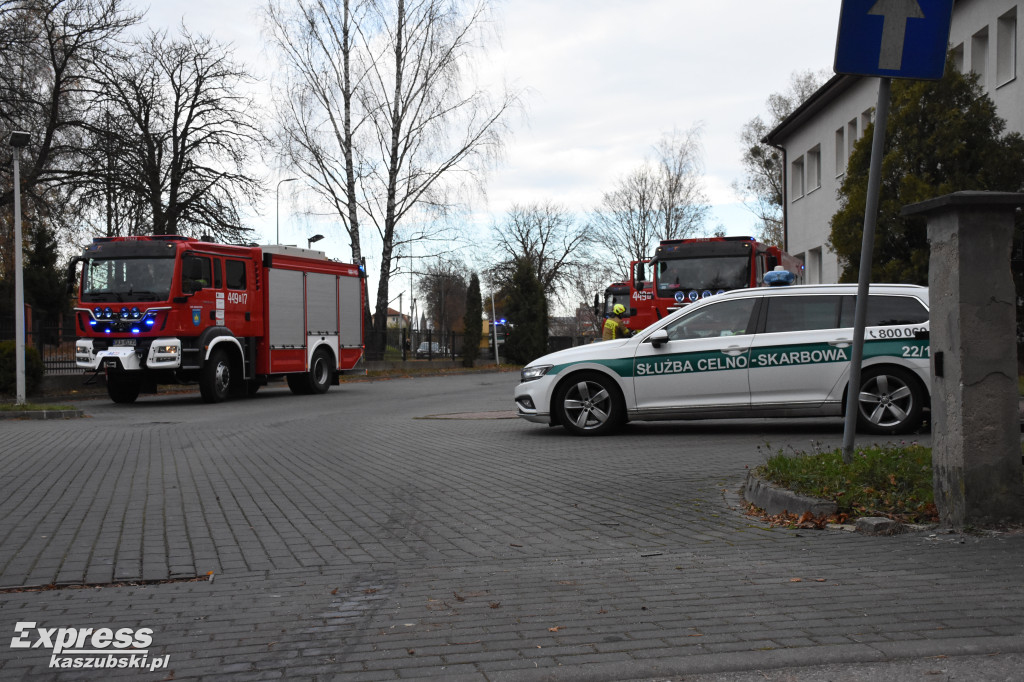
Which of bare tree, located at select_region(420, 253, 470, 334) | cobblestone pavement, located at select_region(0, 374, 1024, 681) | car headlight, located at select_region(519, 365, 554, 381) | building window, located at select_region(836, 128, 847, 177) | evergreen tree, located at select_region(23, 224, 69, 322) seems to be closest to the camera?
cobblestone pavement, located at select_region(0, 374, 1024, 681)

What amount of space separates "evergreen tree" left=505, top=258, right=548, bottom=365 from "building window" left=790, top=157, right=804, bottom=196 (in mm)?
12305

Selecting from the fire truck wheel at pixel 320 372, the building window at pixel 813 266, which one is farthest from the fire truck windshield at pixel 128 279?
the building window at pixel 813 266

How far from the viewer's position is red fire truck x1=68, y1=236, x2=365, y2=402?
19.9 meters

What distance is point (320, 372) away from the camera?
24844 mm

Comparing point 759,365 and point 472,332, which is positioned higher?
point 472,332

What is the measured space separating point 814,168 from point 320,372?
21.0m

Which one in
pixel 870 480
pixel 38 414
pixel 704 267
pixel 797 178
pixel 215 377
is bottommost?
pixel 38 414

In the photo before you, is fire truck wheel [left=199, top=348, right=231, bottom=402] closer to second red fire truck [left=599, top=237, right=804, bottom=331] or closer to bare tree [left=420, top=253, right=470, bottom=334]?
second red fire truck [left=599, top=237, right=804, bottom=331]

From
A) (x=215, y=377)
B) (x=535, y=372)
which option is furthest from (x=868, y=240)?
(x=215, y=377)

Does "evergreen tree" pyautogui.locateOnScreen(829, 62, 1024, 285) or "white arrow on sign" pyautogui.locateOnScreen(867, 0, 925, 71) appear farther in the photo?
"evergreen tree" pyautogui.locateOnScreen(829, 62, 1024, 285)

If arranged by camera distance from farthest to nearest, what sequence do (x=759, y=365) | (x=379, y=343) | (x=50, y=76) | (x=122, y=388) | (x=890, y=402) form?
(x=379, y=343) < (x=50, y=76) < (x=122, y=388) < (x=759, y=365) < (x=890, y=402)

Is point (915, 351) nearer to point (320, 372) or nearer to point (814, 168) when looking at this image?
point (320, 372)

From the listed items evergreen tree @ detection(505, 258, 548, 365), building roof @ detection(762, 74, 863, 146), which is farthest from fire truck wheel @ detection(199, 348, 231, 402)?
evergreen tree @ detection(505, 258, 548, 365)

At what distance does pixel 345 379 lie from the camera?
107 feet
